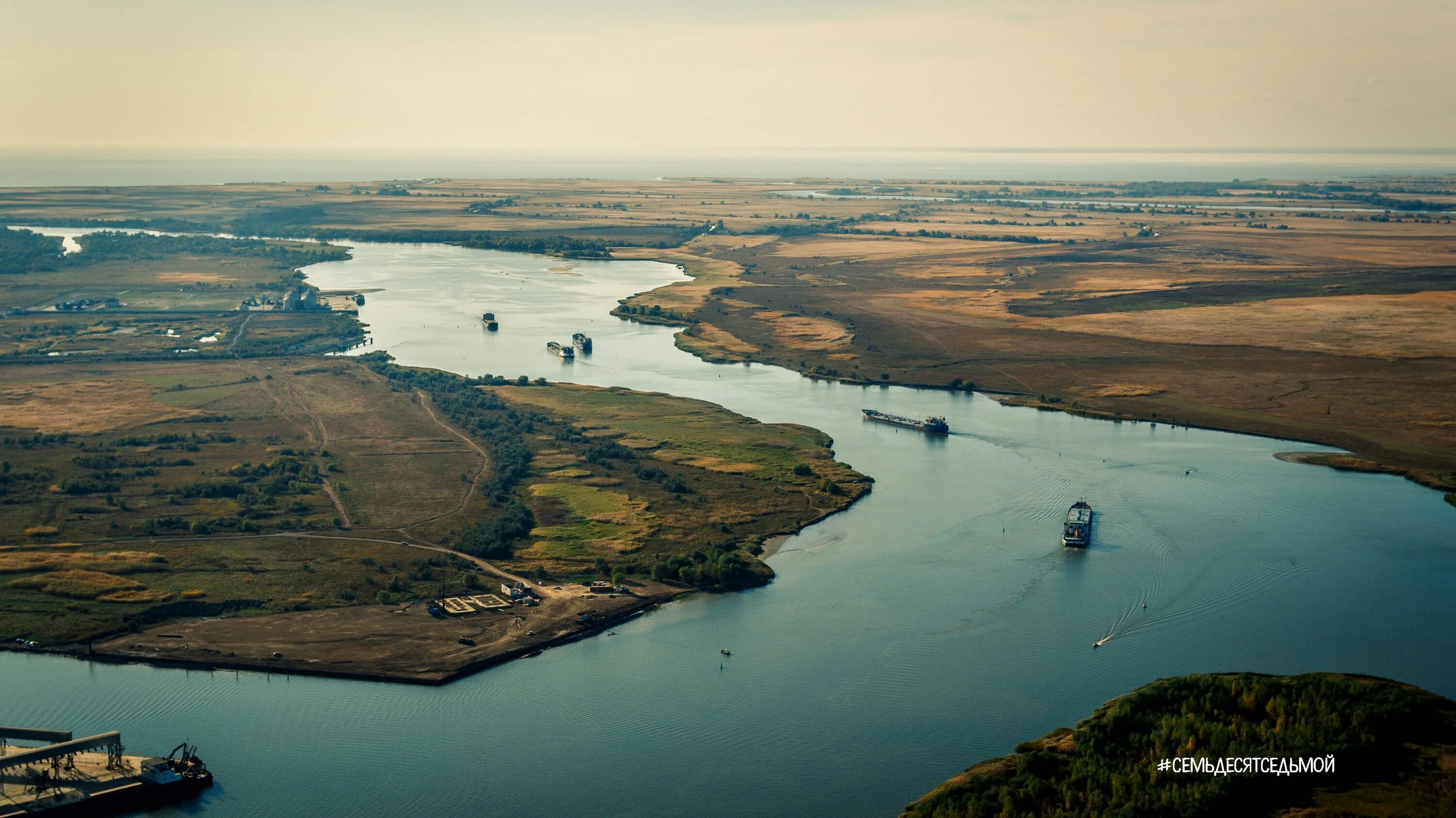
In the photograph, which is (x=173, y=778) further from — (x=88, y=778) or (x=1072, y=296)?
(x=1072, y=296)

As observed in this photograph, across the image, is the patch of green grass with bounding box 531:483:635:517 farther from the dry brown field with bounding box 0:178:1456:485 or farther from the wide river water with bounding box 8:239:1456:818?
the dry brown field with bounding box 0:178:1456:485

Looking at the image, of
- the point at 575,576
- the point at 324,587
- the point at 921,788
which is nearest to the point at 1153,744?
the point at 921,788

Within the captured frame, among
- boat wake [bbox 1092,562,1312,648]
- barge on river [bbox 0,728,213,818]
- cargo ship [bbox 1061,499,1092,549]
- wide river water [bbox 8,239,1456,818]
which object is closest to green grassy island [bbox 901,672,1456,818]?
wide river water [bbox 8,239,1456,818]

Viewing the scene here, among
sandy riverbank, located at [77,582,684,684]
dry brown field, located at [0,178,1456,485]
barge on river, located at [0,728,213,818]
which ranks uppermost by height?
dry brown field, located at [0,178,1456,485]

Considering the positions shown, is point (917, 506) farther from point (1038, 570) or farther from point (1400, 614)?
point (1400, 614)

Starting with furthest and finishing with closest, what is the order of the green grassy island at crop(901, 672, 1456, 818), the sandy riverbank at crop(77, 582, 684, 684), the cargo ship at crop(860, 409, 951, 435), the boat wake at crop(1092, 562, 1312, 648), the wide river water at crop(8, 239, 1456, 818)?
the cargo ship at crop(860, 409, 951, 435)
the boat wake at crop(1092, 562, 1312, 648)
the sandy riverbank at crop(77, 582, 684, 684)
the wide river water at crop(8, 239, 1456, 818)
the green grassy island at crop(901, 672, 1456, 818)

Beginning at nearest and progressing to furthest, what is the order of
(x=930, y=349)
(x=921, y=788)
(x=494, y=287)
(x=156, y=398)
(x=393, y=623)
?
(x=921, y=788), (x=393, y=623), (x=156, y=398), (x=930, y=349), (x=494, y=287)

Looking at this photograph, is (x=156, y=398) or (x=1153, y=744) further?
(x=156, y=398)
